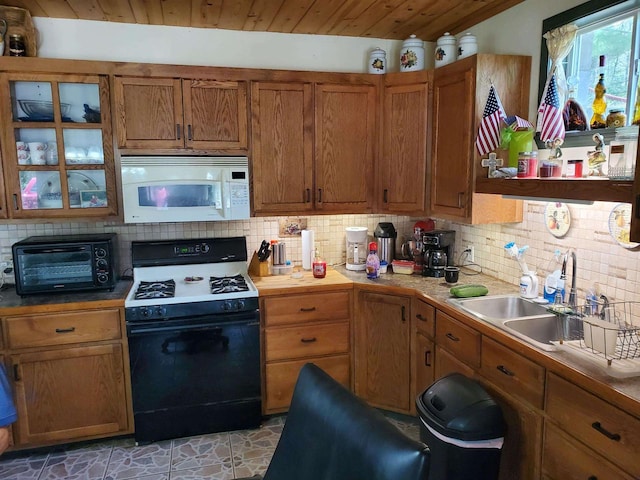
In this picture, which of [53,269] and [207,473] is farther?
[53,269]

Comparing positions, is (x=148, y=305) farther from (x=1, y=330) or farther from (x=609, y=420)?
(x=609, y=420)

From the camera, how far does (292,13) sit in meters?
2.86

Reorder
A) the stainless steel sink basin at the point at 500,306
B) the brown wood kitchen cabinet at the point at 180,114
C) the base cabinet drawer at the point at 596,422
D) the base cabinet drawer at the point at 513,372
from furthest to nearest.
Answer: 1. the brown wood kitchen cabinet at the point at 180,114
2. the stainless steel sink basin at the point at 500,306
3. the base cabinet drawer at the point at 513,372
4. the base cabinet drawer at the point at 596,422

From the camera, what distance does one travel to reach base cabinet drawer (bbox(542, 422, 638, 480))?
1612mm

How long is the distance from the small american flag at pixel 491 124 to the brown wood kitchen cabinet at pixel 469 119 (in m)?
0.03

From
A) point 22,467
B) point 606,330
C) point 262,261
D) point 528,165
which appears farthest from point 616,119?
point 22,467

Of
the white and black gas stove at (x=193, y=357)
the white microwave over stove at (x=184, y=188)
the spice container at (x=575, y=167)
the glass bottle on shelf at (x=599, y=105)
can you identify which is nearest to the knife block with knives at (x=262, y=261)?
the white and black gas stove at (x=193, y=357)

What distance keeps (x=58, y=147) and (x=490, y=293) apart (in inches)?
102

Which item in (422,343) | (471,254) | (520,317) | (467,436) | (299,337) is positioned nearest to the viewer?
(467,436)

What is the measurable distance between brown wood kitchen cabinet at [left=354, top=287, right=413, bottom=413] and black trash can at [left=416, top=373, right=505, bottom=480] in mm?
831

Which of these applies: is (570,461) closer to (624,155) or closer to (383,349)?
(624,155)

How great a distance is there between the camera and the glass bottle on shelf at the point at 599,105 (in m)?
2.14

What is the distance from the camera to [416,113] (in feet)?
10.1

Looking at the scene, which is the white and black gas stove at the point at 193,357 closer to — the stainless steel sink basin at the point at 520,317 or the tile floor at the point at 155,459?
the tile floor at the point at 155,459
